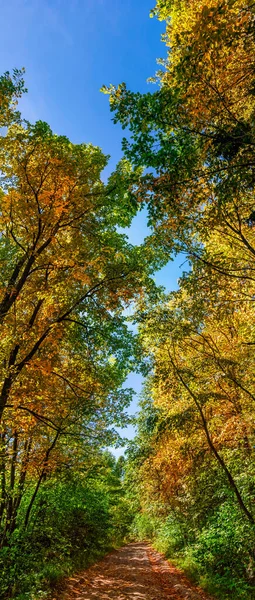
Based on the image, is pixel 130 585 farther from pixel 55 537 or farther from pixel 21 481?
pixel 21 481

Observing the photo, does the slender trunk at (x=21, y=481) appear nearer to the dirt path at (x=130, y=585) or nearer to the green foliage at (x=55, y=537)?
the green foliage at (x=55, y=537)

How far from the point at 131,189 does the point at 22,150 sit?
3.42 meters

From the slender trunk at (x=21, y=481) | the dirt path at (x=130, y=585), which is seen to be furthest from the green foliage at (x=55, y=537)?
the dirt path at (x=130, y=585)

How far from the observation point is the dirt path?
313 inches

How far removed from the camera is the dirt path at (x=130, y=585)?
795 cm

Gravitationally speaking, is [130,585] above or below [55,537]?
below

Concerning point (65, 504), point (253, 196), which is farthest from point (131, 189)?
point (65, 504)

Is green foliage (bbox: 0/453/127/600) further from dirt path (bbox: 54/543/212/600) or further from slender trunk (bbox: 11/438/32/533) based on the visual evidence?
dirt path (bbox: 54/543/212/600)

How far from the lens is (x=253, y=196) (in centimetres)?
643

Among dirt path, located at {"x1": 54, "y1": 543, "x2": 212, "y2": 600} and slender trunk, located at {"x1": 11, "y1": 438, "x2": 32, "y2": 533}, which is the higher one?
slender trunk, located at {"x1": 11, "y1": 438, "x2": 32, "y2": 533}

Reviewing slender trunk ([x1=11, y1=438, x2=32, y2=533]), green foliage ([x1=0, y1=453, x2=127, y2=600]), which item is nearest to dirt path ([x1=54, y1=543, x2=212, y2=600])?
green foliage ([x1=0, y1=453, x2=127, y2=600])

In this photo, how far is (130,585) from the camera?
31.7 feet

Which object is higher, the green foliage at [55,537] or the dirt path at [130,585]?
the green foliage at [55,537]

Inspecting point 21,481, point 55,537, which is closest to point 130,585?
point 55,537
